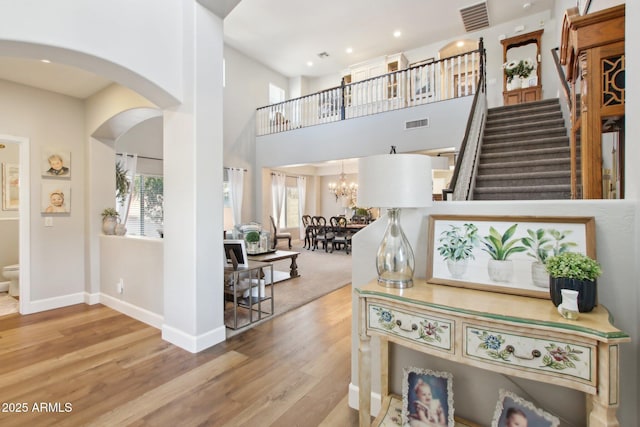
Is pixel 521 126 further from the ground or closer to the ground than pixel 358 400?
further from the ground

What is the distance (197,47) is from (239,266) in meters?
2.24

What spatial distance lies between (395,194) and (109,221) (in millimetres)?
4139

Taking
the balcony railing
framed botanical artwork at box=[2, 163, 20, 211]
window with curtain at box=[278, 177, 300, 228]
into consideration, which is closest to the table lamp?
the balcony railing

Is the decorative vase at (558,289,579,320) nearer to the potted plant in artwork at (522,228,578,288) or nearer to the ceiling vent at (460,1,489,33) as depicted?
the potted plant in artwork at (522,228,578,288)

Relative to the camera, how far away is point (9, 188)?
198 inches

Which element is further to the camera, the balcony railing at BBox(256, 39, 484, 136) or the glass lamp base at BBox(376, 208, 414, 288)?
the balcony railing at BBox(256, 39, 484, 136)

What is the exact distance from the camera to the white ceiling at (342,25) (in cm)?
661

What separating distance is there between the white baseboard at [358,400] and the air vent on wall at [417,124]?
5.67 m

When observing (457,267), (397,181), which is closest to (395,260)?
(457,267)

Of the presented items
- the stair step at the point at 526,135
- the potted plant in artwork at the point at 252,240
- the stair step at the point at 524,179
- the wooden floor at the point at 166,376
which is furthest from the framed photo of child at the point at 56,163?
the stair step at the point at 526,135

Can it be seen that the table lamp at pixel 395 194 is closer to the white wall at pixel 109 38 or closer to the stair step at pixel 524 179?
the white wall at pixel 109 38

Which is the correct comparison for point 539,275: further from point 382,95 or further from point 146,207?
point 146,207

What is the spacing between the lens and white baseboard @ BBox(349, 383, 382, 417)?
1.88 metres

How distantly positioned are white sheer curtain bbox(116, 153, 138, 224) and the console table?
5530 mm
